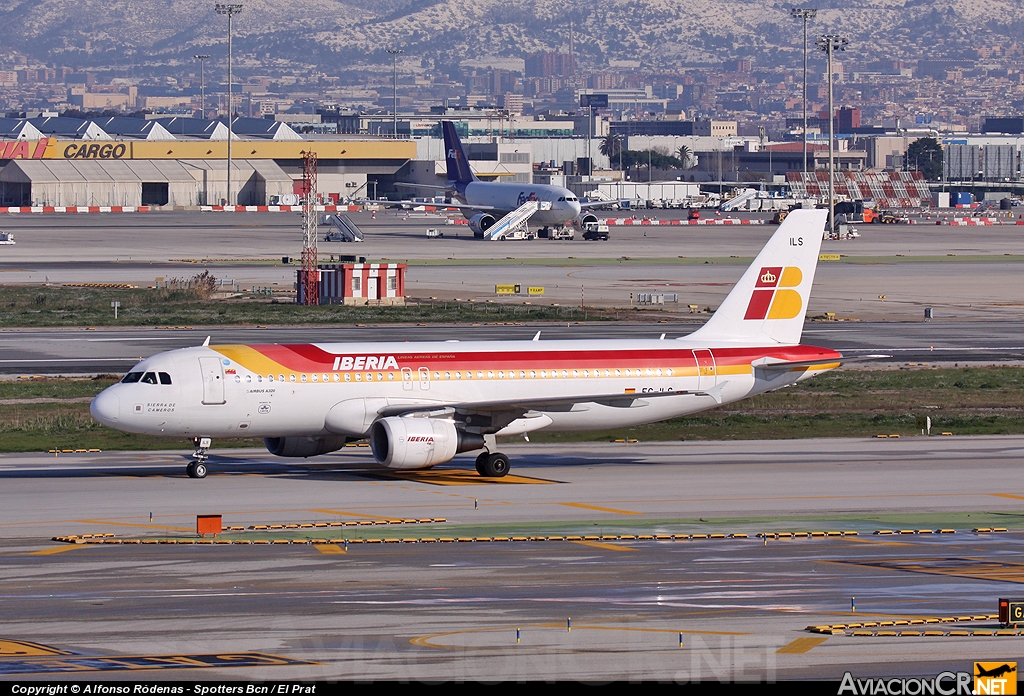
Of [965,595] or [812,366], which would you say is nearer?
[965,595]

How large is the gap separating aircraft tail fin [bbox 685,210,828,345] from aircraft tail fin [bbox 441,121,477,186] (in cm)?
12499

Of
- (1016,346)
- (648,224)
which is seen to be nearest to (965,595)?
(1016,346)

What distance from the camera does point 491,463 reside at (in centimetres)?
4072

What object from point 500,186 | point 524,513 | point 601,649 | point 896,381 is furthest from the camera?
point 500,186

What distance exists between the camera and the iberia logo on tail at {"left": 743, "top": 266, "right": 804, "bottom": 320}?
147 ft

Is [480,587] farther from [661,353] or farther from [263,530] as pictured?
[661,353]

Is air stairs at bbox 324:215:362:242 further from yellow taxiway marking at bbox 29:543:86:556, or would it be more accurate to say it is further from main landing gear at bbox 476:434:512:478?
yellow taxiway marking at bbox 29:543:86:556

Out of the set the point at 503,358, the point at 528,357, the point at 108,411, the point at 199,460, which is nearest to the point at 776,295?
the point at 528,357

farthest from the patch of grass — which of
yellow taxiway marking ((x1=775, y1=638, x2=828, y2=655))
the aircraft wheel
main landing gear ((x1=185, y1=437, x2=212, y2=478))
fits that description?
yellow taxiway marking ((x1=775, y1=638, x2=828, y2=655))

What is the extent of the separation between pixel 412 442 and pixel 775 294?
42.8ft

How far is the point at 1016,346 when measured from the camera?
238 ft

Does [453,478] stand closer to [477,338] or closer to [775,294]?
[775,294]

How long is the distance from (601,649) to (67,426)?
3151 cm

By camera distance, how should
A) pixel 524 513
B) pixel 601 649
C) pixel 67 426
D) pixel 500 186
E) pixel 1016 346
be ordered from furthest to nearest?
pixel 500 186 < pixel 1016 346 < pixel 67 426 < pixel 524 513 < pixel 601 649
